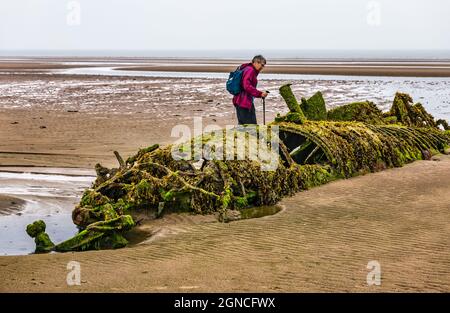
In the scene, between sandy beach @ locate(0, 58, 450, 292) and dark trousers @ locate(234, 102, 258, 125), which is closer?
sandy beach @ locate(0, 58, 450, 292)

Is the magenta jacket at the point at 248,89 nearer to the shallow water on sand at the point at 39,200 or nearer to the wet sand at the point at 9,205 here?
the shallow water on sand at the point at 39,200

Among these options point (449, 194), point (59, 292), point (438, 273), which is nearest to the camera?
point (59, 292)

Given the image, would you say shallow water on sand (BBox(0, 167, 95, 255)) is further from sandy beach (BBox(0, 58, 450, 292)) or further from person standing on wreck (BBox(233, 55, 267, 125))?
person standing on wreck (BBox(233, 55, 267, 125))

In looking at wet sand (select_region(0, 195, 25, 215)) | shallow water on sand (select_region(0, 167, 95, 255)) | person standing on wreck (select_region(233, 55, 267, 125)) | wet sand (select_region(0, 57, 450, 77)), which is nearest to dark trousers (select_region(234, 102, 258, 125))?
person standing on wreck (select_region(233, 55, 267, 125))

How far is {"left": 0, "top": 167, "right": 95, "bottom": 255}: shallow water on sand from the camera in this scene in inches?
308

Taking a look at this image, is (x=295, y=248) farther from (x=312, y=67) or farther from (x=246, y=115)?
(x=312, y=67)

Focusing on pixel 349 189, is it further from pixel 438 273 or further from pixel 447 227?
pixel 438 273

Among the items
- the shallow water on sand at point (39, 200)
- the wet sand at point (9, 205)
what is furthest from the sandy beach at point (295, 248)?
the shallow water on sand at point (39, 200)

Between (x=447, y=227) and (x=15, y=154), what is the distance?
1008 centimetres

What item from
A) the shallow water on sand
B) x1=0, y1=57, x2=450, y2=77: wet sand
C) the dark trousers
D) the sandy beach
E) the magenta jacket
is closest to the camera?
the sandy beach

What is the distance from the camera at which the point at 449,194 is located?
Answer: 9734 mm

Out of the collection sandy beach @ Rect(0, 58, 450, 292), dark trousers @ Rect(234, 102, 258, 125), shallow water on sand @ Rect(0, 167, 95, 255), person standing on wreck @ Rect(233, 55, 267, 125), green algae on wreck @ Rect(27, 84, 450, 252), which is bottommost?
shallow water on sand @ Rect(0, 167, 95, 255)

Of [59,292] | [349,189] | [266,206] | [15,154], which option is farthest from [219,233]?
[15,154]

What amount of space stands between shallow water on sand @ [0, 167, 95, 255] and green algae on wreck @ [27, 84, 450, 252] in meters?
0.40
